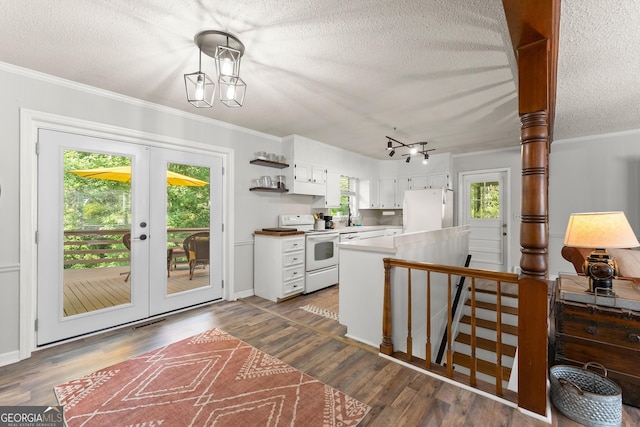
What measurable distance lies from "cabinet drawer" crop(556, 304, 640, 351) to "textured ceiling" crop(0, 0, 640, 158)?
1830mm

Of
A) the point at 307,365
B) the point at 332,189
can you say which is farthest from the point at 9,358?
the point at 332,189

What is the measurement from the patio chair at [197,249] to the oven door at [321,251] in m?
1.38

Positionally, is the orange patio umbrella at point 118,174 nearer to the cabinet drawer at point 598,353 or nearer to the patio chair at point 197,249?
the patio chair at point 197,249

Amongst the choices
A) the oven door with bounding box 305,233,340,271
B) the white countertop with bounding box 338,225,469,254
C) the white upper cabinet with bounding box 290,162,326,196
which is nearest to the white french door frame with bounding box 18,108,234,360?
the white upper cabinet with bounding box 290,162,326,196

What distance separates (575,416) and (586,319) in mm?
616

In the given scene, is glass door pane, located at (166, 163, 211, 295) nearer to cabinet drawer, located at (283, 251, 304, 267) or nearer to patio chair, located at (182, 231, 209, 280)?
patio chair, located at (182, 231, 209, 280)

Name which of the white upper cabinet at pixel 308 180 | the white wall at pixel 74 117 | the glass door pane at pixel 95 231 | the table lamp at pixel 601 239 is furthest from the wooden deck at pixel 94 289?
the table lamp at pixel 601 239

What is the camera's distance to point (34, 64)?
2.30 meters

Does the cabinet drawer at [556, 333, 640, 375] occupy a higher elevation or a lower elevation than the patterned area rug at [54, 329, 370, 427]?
higher

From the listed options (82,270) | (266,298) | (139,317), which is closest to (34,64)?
(82,270)

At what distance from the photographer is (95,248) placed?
110 inches

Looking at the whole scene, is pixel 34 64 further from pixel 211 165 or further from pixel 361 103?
pixel 361 103

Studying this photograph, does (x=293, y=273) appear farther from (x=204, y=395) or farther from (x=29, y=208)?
(x=29, y=208)

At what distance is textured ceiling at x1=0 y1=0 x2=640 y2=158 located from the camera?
66.1 inches
